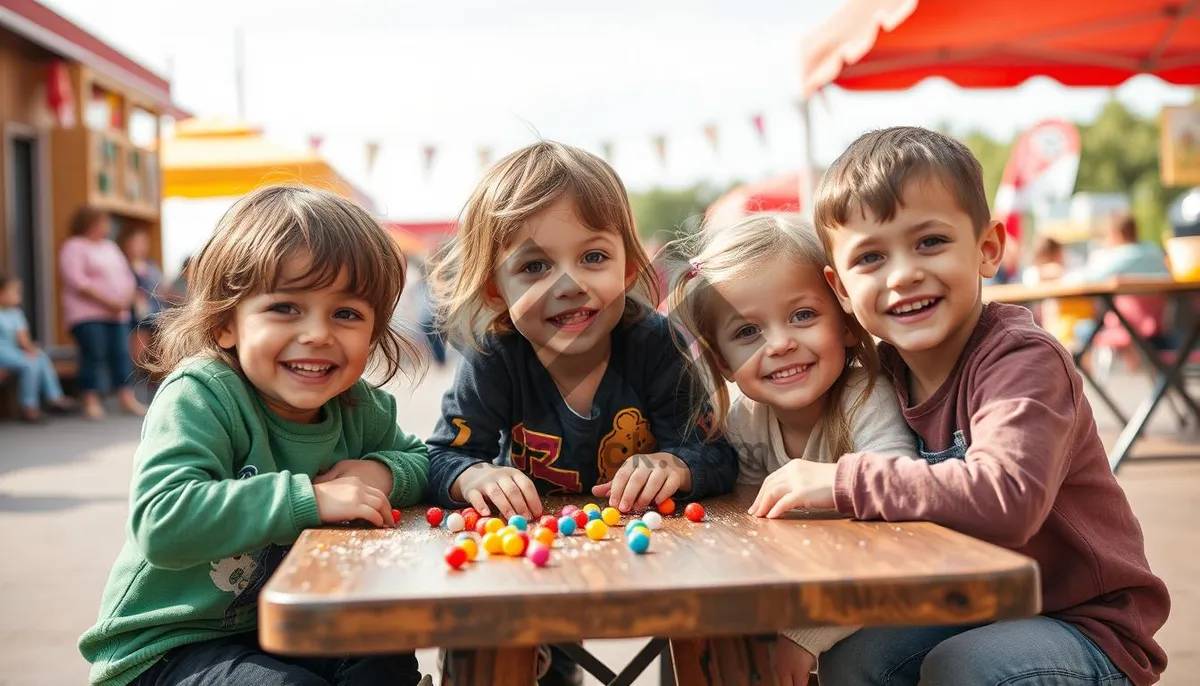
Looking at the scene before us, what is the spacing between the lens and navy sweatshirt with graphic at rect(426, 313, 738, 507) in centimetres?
210

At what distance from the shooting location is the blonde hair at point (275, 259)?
1.80 metres

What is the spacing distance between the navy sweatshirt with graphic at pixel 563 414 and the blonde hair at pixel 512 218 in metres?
0.08

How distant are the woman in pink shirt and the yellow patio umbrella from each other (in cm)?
92

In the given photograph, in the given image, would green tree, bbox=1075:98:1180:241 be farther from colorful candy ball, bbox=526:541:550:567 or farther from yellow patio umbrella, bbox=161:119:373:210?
colorful candy ball, bbox=526:541:550:567

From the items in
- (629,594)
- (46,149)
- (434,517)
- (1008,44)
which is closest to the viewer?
(629,594)

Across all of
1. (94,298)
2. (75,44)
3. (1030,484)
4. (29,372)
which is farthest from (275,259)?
(75,44)

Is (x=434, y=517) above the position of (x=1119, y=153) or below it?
below

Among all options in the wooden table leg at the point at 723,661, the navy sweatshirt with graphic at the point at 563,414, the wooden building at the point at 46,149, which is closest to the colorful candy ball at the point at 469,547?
the wooden table leg at the point at 723,661

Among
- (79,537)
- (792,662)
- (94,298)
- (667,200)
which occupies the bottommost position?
(79,537)

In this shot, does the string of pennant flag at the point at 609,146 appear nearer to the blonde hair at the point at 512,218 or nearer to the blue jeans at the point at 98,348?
the blue jeans at the point at 98,348

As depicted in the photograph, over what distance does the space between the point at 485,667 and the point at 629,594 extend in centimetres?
40

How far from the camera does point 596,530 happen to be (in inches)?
55.6

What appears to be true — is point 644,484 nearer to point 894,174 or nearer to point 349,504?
point 349,504

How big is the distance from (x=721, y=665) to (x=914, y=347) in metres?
0.61
